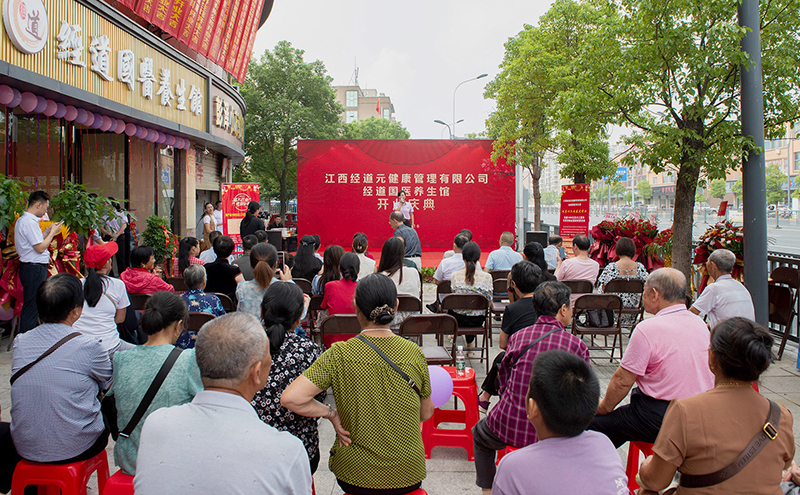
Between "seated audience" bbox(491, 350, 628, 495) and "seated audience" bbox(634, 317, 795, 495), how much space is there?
42 centimetres

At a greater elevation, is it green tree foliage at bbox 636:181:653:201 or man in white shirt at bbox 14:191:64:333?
green tree foliage at bbox 636:181:653:201

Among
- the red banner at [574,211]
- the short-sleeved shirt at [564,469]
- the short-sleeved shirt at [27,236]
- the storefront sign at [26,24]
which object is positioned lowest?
the short-sleeved shirt at [564,469]

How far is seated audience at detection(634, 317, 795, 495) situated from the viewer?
1.74 m

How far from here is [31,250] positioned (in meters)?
5.04

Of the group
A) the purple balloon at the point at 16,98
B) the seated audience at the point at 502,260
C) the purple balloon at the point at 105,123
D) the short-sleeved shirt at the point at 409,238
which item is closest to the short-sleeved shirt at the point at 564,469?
the seated audience at the point at 502,260

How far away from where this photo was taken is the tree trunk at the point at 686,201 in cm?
558

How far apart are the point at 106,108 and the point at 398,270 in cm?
502

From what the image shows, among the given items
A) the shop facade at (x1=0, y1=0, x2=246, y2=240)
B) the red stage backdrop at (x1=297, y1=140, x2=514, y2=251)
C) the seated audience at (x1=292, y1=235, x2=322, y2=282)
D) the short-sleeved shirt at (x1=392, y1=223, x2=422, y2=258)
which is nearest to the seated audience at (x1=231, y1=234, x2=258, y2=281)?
the seated audience at (x1=292, y1=235, x2=322, y2=282)

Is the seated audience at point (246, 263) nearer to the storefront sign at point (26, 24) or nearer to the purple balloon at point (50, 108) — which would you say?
the purple balloon at point (50, 108)

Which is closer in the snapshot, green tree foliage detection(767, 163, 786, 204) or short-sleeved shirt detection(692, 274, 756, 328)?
short-sleeved shirt detection(692, 274, 756, 328)

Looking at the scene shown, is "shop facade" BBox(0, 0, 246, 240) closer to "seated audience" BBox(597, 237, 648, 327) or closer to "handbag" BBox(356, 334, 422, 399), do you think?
"handbag" BBox(356, 334, 422, 399)

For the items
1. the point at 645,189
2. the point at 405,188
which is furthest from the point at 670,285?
the point at 645,189

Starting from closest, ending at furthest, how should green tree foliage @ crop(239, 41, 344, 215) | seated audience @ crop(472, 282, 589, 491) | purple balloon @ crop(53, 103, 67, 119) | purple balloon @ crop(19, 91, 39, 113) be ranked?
seated audience @ crop(472, 282, 589, 491)
purple balloon @ crop(19, 91, 39, 113)
purple balloon @ crop(53, 103, 67, 119)
green tree foliage @ crop(239, 41, 344, 215)

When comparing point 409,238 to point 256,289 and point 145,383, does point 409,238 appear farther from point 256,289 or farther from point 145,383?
point 145,383
